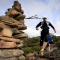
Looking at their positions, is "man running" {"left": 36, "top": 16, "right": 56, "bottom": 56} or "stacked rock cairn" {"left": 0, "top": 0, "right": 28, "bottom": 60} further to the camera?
"man running" {"left": 36, "top": 16, "right": 56, "bottom": 56}

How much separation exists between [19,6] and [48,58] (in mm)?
4313

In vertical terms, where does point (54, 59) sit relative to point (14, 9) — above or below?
below

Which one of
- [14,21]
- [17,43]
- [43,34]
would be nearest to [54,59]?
[43,34]

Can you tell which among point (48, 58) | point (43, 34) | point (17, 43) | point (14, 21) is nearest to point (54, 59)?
point (48, 58)

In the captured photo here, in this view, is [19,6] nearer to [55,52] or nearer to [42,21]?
[42,21]

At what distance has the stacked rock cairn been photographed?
12089mm

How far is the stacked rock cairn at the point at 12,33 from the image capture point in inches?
476

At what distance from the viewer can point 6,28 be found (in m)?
12.4

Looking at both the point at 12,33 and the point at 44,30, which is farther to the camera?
the point at 44,30

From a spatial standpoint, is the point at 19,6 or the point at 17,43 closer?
the point at 17,43

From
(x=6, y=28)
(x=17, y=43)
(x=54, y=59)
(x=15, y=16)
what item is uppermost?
(x=15, y=16)

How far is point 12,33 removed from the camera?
12.9 metres

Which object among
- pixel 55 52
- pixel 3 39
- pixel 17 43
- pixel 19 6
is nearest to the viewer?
pixel 3 39

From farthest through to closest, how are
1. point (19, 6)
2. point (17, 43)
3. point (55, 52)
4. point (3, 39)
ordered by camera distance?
point (55, 52) < point (19, 6) < point (17, 43) < point (3, 39)
